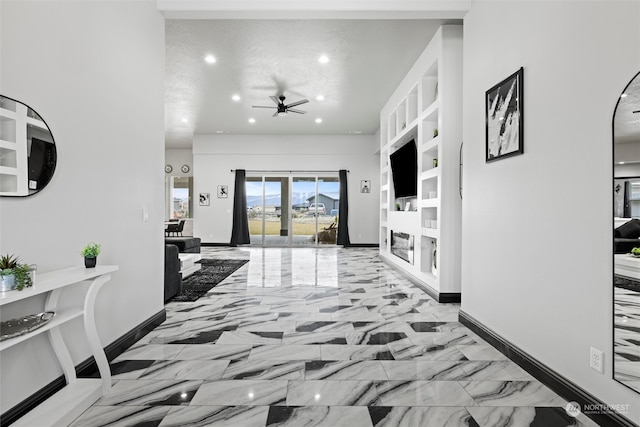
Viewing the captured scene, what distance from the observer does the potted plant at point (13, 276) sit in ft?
4.80

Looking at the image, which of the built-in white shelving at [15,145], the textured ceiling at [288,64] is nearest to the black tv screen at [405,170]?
the textured ceiling at [288,64]

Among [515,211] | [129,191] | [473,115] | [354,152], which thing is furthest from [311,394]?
[354,152]

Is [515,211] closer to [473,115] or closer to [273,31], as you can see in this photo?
[473,115]

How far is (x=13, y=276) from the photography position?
1490 millimetres

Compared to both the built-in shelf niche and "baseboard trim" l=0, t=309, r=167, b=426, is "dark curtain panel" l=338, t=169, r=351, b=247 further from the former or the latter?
"baseboard trim" l=0, t=309, r=167, b=426

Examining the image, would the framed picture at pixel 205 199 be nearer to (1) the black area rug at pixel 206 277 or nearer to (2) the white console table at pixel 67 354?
(1) the black area rug at pixel 206 277

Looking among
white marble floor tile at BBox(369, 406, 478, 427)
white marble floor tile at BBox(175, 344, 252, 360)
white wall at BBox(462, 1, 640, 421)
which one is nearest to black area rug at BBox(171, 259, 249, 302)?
white marble floor tile at BBox(175, 344, 252, 360)

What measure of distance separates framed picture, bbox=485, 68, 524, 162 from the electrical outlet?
4.21 ft

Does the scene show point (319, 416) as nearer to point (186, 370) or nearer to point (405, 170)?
point (186, 370)

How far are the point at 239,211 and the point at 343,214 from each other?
308 centimetres

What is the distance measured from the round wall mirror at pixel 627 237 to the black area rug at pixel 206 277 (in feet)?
13.0

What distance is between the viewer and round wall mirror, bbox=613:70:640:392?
154cm

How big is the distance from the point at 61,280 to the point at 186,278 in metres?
3.99

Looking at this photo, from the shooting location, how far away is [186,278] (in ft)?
18.2
